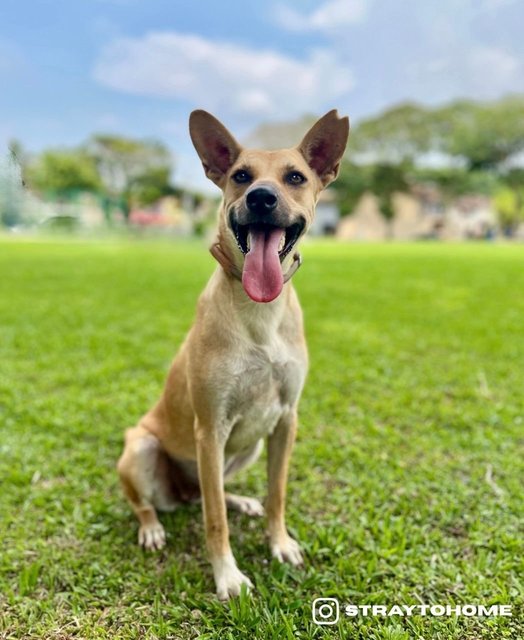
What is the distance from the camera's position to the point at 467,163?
56531 millimetres

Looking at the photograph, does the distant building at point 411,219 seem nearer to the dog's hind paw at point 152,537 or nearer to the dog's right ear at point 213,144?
the dog's right ear at point 213,144

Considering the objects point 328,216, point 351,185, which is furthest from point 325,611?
point 328,216

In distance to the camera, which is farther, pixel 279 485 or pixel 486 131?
pixel 486 131

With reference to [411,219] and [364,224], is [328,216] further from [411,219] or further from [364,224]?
[411,219]

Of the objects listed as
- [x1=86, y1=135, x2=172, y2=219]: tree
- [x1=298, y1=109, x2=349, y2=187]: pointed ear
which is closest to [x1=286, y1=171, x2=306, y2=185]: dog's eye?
[x1=298, y1=109, x2=349, y2=187]: pointed ear

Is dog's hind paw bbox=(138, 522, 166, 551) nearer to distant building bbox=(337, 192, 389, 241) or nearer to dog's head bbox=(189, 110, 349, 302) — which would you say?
dog's head bbox=(189, 110, 349, 302)

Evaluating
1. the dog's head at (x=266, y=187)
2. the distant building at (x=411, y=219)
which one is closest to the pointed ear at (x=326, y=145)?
the dog's head at (x=266, y=187)

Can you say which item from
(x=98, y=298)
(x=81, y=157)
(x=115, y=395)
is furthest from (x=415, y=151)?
(x=115, y=395)

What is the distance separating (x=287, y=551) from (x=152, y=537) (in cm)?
74

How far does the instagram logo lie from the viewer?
2193mm

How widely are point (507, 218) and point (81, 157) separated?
50707mm

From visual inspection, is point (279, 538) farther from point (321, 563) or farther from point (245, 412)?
point (245, 412)

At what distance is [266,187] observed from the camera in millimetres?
2119

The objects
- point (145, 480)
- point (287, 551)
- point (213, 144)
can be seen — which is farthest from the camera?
point (145, 480)
